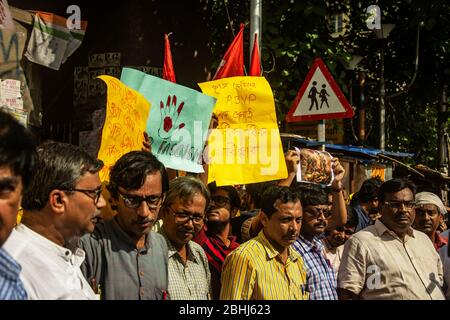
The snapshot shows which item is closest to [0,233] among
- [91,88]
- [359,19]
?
[91,88]

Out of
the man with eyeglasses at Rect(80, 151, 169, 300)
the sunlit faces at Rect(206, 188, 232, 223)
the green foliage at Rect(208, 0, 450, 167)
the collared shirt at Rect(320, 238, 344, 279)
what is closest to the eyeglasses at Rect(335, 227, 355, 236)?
the collared shirt at Rect(320, 238, 344, 279)

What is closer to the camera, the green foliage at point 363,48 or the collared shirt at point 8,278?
the collared shirt at point 8,278

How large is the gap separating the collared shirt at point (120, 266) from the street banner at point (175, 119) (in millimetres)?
1199

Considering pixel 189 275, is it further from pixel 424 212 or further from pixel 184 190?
pixel 424 212

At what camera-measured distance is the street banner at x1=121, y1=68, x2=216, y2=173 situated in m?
4.94

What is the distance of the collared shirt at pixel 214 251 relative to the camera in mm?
4629

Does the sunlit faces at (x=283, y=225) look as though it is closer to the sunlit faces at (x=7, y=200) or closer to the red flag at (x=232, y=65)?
the red flag at (x=232, y=65)

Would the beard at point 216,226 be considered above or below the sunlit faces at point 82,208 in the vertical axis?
below

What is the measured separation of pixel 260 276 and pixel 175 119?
1.42m

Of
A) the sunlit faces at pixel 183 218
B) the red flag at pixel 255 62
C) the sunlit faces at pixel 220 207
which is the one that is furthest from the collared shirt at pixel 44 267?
the red flag at pixel 255 62
